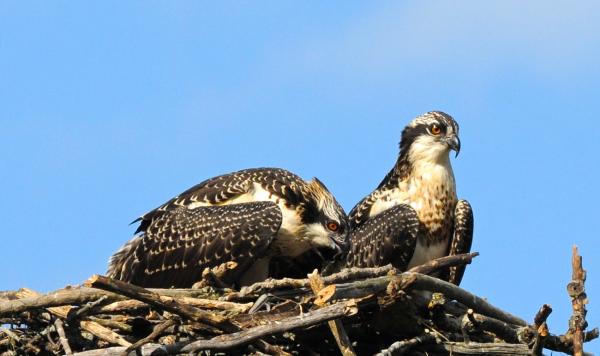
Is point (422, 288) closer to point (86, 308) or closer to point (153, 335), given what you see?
point (153, 335)

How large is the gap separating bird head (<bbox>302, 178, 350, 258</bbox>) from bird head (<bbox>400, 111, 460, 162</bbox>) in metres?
1.89

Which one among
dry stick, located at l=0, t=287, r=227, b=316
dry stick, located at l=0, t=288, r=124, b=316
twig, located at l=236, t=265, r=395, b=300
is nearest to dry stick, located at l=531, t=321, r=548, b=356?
twig, located at l=236, t=265, r=395, b=300

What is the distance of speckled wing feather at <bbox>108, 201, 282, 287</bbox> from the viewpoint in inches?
501

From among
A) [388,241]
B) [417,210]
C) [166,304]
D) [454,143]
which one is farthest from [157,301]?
[454,143]

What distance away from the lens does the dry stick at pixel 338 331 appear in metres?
10.6

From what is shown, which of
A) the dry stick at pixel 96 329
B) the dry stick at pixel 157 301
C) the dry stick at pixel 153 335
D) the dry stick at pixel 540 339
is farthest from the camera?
the dry stick at pixel 540 339

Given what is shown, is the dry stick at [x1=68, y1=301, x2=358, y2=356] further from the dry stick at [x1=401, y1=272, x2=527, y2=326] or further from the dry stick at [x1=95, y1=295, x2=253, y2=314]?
the dry stick at [x1=401, y1=272, x2=527, y2=326]

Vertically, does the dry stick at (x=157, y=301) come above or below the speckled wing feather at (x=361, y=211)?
below

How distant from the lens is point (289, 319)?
34.3 ft

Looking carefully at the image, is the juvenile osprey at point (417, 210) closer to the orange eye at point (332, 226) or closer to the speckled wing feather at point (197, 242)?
the orange eye at point (332, 226)

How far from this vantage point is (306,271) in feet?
43.8

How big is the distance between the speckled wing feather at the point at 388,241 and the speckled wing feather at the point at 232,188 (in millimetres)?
1002

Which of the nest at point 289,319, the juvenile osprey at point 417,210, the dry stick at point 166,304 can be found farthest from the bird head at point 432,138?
the dry stick at point 166,304

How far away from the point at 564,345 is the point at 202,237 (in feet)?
11.0
